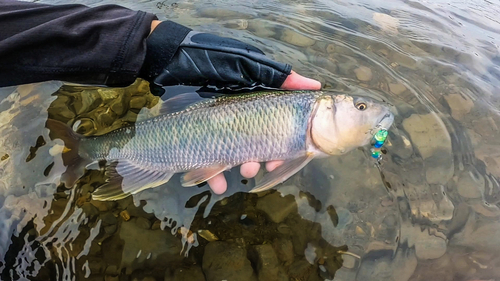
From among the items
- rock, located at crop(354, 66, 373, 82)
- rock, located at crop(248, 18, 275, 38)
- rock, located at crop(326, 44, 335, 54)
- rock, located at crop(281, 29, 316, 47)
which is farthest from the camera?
rock, located at crop(248, 18, 275, 38)

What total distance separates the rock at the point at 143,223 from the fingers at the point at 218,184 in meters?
0.74

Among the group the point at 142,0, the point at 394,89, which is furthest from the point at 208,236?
the point at 142,0

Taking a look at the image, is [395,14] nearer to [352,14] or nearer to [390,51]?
[352,14]

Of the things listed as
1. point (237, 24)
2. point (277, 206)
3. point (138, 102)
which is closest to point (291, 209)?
point (277, 206)

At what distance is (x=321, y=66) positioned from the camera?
4586mm

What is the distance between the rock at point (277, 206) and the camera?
3.20 metres

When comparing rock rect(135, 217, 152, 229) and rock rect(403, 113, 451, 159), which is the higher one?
rock rect(403, 113, 451, 159)

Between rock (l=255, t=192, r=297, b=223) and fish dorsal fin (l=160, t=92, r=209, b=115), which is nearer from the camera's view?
rock (l=255, t=192, r=297, b=223)

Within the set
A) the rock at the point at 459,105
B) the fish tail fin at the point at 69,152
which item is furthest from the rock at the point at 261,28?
the fish tail fin at the point at 69,152

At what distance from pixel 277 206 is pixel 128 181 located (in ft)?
5.22

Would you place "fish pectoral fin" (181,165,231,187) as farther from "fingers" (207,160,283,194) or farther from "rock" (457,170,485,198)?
"rock" (457,170,485,198)

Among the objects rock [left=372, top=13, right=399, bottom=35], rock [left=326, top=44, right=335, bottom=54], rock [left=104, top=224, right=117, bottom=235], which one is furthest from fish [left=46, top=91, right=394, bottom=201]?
rock [left=372, top=13, right=399, bottom=35]

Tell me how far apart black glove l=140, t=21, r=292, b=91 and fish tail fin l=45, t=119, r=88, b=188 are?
0.99 metres

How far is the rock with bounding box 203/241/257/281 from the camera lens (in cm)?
282
